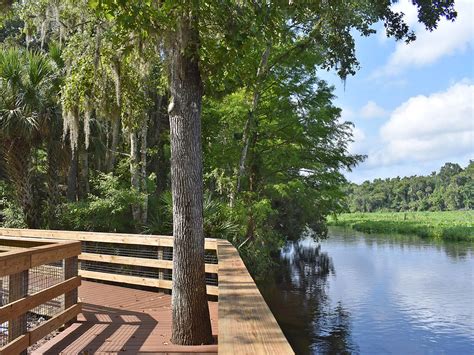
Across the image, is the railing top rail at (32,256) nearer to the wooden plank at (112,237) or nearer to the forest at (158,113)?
the wooden plank at (112,237)

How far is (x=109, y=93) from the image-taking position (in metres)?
7.74

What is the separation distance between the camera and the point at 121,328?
198 inches

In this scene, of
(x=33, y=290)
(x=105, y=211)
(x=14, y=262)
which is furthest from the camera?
(x=105, y=211)

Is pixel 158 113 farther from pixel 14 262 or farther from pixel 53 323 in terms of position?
pixel 14 262

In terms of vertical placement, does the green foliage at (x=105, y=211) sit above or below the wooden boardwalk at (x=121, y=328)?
above

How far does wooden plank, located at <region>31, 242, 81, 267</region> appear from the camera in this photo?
165 inches

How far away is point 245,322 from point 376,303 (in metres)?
14.0

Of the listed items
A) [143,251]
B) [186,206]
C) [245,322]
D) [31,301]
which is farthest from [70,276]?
[245,322]

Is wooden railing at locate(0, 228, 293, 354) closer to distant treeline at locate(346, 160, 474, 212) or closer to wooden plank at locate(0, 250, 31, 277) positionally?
wooden plank at locate(0, 250, 31, 277)

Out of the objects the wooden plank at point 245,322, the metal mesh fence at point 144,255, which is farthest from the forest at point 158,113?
the wooden plank at point 245,322

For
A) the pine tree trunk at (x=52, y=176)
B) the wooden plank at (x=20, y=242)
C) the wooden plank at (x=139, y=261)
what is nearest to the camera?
the wooden plank at (x=20, y=242)

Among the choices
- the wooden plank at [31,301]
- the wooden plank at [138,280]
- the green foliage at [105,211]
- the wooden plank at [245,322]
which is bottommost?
the wooden plank at [138,280]

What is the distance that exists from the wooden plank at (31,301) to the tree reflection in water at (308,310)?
721 cm

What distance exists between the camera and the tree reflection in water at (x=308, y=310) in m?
11.5
